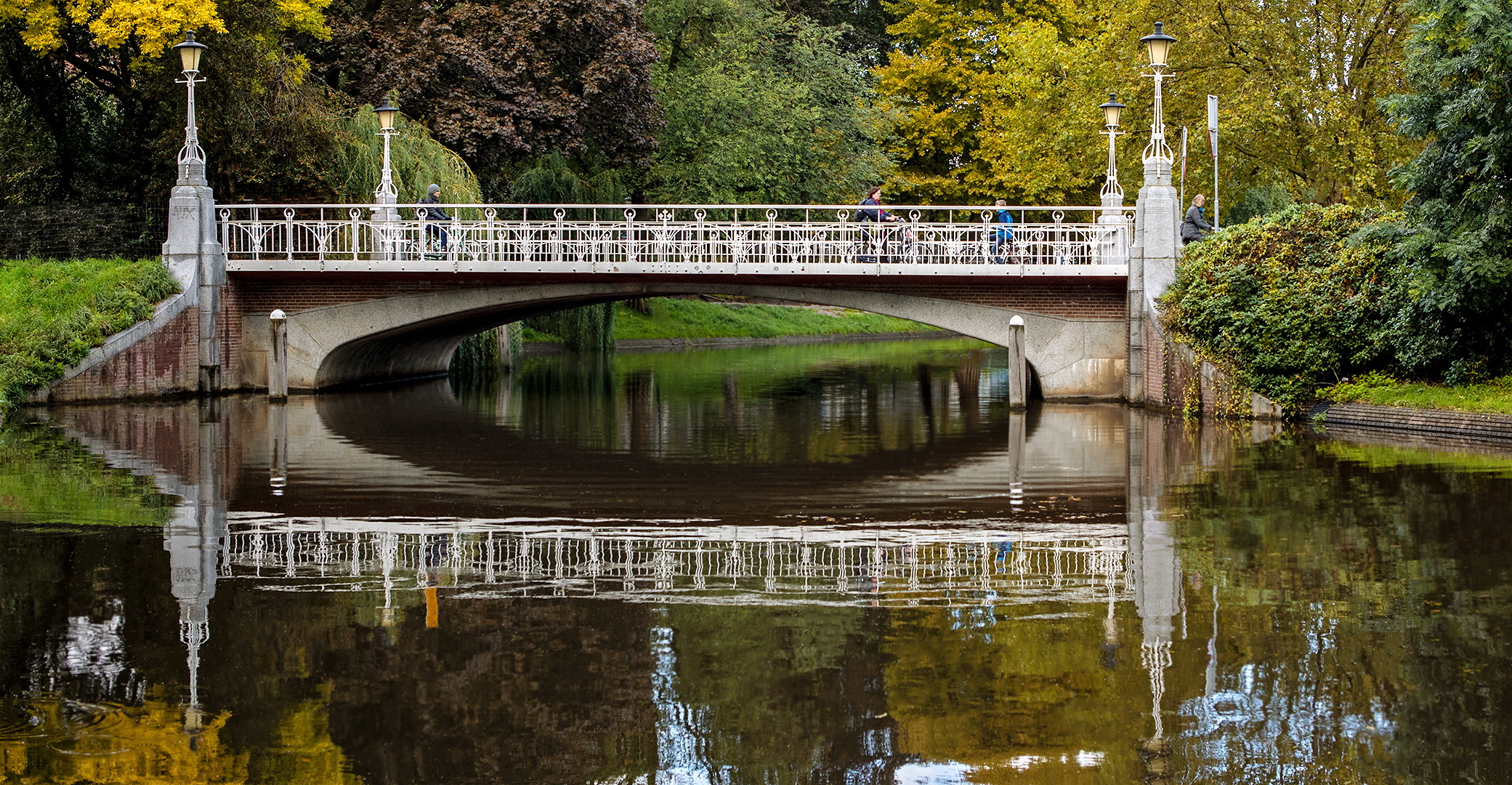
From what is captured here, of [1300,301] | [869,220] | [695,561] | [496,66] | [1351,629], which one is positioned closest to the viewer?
[1351,629]

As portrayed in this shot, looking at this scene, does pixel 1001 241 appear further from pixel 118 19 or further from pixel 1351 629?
pixel 1351 629

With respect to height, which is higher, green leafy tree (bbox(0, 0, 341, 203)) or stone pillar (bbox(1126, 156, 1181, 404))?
green leafy tree (bbox(0, 0, 341, 203))

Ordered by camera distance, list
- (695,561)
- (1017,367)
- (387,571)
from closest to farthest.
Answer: (387,571), (695,561), (1017,367)

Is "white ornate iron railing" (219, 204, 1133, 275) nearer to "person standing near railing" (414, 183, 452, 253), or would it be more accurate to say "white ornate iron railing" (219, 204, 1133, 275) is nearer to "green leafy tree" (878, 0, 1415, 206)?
"person standing near railing" (414, 183, 452, 253)

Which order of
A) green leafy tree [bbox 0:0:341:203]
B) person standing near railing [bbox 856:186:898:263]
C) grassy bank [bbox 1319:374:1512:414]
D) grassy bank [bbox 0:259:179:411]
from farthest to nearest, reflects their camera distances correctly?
green leafy tree [bbox 0:0:341:203] < person standing near railing [bbox 856:186:898:263] < grassy bank [bbox 0:259:179:411] < grassy bank [bbox 1319:374:1512:414]

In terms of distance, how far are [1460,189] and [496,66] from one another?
1956 centimetres

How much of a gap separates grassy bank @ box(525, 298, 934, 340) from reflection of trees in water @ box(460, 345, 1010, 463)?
7109 millimetres

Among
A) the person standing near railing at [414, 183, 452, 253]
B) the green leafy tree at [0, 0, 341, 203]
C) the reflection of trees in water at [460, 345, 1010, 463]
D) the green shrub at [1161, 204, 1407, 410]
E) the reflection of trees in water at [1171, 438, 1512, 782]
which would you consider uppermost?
the green leafy tree at [0, 0, 341, 203]

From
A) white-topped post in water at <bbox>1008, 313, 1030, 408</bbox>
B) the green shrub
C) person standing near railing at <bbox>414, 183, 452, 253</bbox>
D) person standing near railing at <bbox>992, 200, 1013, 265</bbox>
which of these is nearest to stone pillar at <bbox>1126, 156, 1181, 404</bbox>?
the green shrub

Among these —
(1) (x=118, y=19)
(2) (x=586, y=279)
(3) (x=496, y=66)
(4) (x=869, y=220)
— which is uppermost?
(3) (x=496, y=66)

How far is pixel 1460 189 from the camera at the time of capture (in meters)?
20.0

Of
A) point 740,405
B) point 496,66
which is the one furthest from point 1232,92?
point 496,66

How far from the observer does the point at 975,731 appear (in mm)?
6613

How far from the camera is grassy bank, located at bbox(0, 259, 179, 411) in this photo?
2370cm
